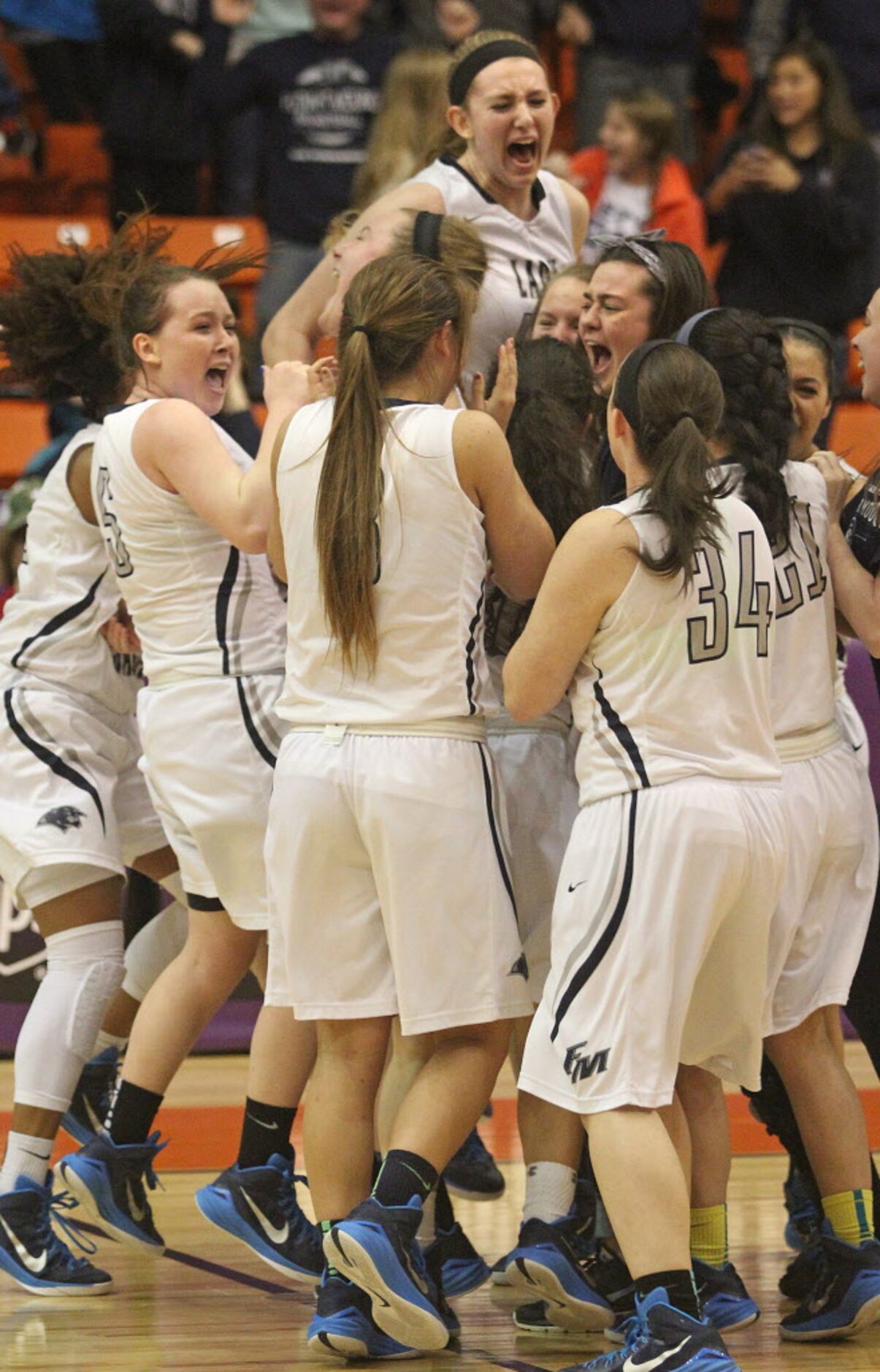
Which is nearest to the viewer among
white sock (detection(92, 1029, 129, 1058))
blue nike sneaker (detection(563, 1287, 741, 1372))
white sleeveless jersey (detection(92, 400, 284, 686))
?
blue nike sneaker (detection(563, 1287, 741, 1372))

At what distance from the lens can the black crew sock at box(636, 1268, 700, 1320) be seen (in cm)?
328

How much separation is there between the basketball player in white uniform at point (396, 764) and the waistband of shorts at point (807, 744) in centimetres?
58

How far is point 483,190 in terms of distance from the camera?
4801 millimetres

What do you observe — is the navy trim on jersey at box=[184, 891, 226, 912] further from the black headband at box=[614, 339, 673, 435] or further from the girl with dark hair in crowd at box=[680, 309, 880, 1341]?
the black headband at box=[614, 339, 673, 435]

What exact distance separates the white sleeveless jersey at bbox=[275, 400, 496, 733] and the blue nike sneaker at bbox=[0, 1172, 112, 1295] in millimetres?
1313

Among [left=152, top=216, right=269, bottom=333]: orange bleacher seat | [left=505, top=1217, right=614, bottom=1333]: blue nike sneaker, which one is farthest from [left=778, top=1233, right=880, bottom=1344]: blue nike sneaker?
[left=152, top=216, right=269, bottom=333]: orange bleacher seat

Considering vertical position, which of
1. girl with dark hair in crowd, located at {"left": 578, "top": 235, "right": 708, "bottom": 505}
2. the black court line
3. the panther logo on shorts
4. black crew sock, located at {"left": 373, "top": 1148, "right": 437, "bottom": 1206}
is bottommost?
the black court line

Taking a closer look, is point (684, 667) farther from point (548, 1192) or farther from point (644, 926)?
point (548, 1192)

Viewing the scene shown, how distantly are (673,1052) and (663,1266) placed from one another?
357 mm

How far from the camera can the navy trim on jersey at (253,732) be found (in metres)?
4.20

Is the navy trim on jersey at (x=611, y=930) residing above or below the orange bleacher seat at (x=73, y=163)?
below

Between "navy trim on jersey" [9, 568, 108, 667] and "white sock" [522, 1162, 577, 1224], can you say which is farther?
"navy trim on jersey" [9, 568, 108, 667]

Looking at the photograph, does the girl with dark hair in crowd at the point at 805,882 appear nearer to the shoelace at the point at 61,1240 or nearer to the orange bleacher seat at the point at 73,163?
the shoelace at the point at 61,1240

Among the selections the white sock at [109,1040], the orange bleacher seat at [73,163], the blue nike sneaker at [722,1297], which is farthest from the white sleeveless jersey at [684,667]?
the orange bleacher seat at [73,163]
